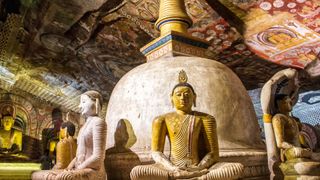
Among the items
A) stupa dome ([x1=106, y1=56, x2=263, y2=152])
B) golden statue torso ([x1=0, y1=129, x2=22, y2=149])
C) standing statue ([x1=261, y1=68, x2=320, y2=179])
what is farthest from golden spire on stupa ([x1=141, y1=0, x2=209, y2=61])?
golden statue torso ([x1=0, y1=129, x2=22, y2=149])

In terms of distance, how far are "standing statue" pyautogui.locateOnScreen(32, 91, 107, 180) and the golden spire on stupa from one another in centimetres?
142

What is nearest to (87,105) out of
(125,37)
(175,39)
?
(175,39)

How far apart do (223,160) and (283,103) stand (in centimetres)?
119

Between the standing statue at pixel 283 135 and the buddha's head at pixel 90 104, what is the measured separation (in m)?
2.07

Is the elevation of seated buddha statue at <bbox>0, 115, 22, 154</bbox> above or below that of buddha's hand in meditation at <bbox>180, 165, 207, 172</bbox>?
above

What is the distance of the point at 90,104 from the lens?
314 centimetres

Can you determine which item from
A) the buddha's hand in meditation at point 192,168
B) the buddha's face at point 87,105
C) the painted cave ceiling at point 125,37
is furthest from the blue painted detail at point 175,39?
the painted cave ceiling at point 125,37

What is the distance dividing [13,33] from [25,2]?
4.26 ft

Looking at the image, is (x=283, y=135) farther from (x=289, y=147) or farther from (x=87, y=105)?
(x=87, y=105)

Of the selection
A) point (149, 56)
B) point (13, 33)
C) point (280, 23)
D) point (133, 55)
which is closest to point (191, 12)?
point (280, 23)

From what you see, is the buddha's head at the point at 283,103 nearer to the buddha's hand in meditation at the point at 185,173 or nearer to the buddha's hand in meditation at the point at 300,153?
the buddha's hand in meditation at the point at 300,153

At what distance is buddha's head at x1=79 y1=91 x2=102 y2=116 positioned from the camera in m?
3.13

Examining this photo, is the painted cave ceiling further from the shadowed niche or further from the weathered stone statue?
the shadowed niche

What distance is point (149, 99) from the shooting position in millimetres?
3309
